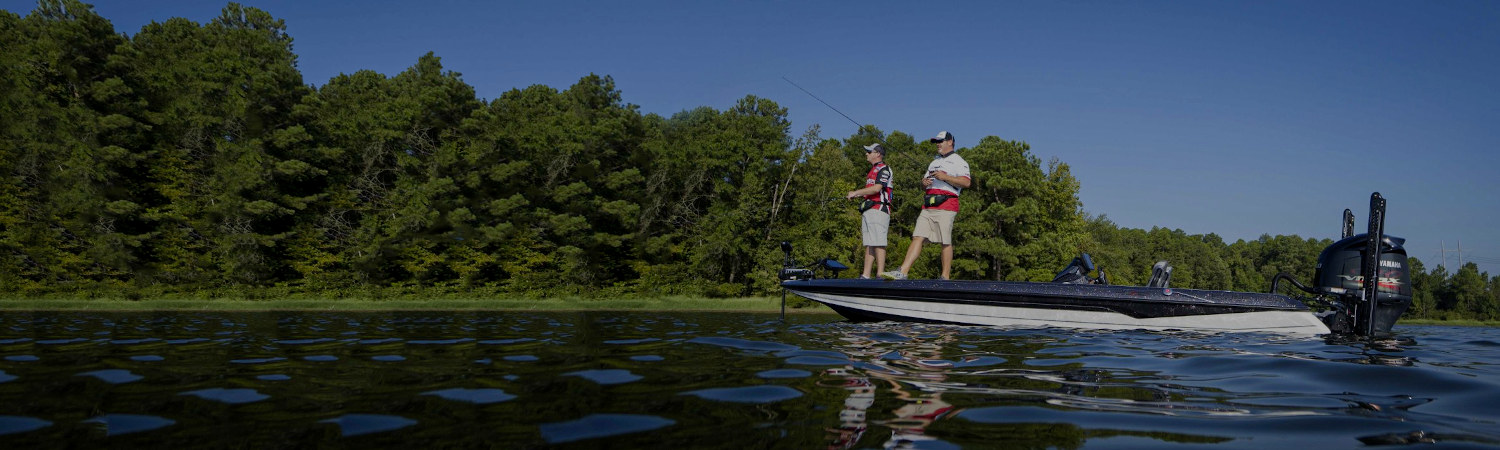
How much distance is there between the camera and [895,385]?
3539 mm

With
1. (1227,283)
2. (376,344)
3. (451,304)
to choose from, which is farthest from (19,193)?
(1227,283)

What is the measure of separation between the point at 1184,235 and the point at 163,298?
356ft

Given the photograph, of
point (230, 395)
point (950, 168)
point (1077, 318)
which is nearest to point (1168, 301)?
point (1077, 318)

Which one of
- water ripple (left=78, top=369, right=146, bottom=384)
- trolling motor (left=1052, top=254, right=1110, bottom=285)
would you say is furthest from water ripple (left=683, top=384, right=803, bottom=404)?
trolling motor (left=1052, top=254, right=1110, bottom=285)

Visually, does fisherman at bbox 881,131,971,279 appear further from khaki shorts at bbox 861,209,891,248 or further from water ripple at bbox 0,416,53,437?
water ripple at bbox 0,416,53,437

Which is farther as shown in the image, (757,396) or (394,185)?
(394,185)

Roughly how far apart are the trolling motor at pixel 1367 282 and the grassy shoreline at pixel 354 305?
1923 centimetres

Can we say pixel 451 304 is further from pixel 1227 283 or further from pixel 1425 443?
pixel 1227 283

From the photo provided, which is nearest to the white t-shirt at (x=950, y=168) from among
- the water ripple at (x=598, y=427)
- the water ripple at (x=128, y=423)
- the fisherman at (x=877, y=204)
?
the fisherman at (x=877, y=204)

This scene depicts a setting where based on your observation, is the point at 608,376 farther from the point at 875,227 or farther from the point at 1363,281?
the point at 1363,281

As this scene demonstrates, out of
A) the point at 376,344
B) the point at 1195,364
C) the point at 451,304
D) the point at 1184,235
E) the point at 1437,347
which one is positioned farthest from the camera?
the point at 1184,235

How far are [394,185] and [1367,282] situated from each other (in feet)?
110

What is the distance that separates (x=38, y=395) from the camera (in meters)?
3.27

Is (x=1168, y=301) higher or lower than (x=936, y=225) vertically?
lower
